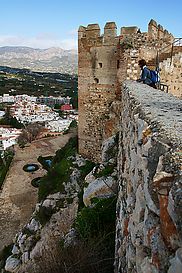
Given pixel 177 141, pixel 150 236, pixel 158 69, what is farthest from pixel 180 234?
pixel 158 69

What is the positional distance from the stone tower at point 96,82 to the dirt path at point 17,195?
5287mm

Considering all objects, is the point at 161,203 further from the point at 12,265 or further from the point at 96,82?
the point at 96,82

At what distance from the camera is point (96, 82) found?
10336 millimetres

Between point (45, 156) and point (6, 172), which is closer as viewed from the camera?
point (6, 172)

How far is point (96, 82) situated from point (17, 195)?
28.1 ft

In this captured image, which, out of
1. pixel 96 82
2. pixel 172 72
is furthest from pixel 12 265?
pixel 172 72

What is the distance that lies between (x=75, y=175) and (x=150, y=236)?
30.7 ft

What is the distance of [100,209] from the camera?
5684 millimetres

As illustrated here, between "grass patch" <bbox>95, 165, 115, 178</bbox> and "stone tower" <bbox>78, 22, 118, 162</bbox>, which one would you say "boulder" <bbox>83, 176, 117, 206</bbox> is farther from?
"stone tower" <bbox>78, 22, 118, 162</bbox>

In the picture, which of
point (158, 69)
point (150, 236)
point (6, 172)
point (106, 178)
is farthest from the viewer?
point (6, 172)

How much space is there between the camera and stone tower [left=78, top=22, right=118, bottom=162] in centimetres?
982

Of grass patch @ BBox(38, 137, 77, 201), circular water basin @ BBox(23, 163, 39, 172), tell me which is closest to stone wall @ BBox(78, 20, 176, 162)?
grass patch @ BBox(38, 137, 77, 201)

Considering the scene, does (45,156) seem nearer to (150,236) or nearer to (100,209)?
(100,209)

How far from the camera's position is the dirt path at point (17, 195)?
13422 mm
